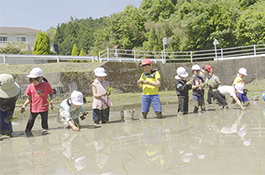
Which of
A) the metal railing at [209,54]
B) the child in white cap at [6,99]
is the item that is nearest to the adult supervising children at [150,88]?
the child in white cap at [6,99]

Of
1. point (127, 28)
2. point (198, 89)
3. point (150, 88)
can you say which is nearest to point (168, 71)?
point (198, 89)

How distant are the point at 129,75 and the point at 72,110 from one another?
1143cm

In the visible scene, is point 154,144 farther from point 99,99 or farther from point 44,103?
point 44,103

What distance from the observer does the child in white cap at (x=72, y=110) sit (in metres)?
6.00

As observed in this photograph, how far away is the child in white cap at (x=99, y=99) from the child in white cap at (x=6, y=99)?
1.84m

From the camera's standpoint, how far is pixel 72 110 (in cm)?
625

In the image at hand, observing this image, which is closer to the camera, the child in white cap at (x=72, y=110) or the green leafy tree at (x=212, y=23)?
the child in white cap at (x=72, y=110)

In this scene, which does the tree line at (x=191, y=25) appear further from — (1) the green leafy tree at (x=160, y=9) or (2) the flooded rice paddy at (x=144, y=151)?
(2) the flooded rice paddy at (x=144, y=151)

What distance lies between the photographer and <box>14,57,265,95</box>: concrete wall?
14087 mm

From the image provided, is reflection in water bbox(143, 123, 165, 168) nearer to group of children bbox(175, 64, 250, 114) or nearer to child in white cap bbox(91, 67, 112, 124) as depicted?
child in white cap bbox(91, 67, 112, 124)

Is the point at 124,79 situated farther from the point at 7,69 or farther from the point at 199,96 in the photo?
the point at 199,96

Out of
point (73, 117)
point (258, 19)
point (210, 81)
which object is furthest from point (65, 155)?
point (258, 19)

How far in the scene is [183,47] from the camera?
29.6m

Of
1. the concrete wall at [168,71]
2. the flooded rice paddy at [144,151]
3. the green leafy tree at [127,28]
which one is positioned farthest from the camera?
the green leafy tree at [127,28]
